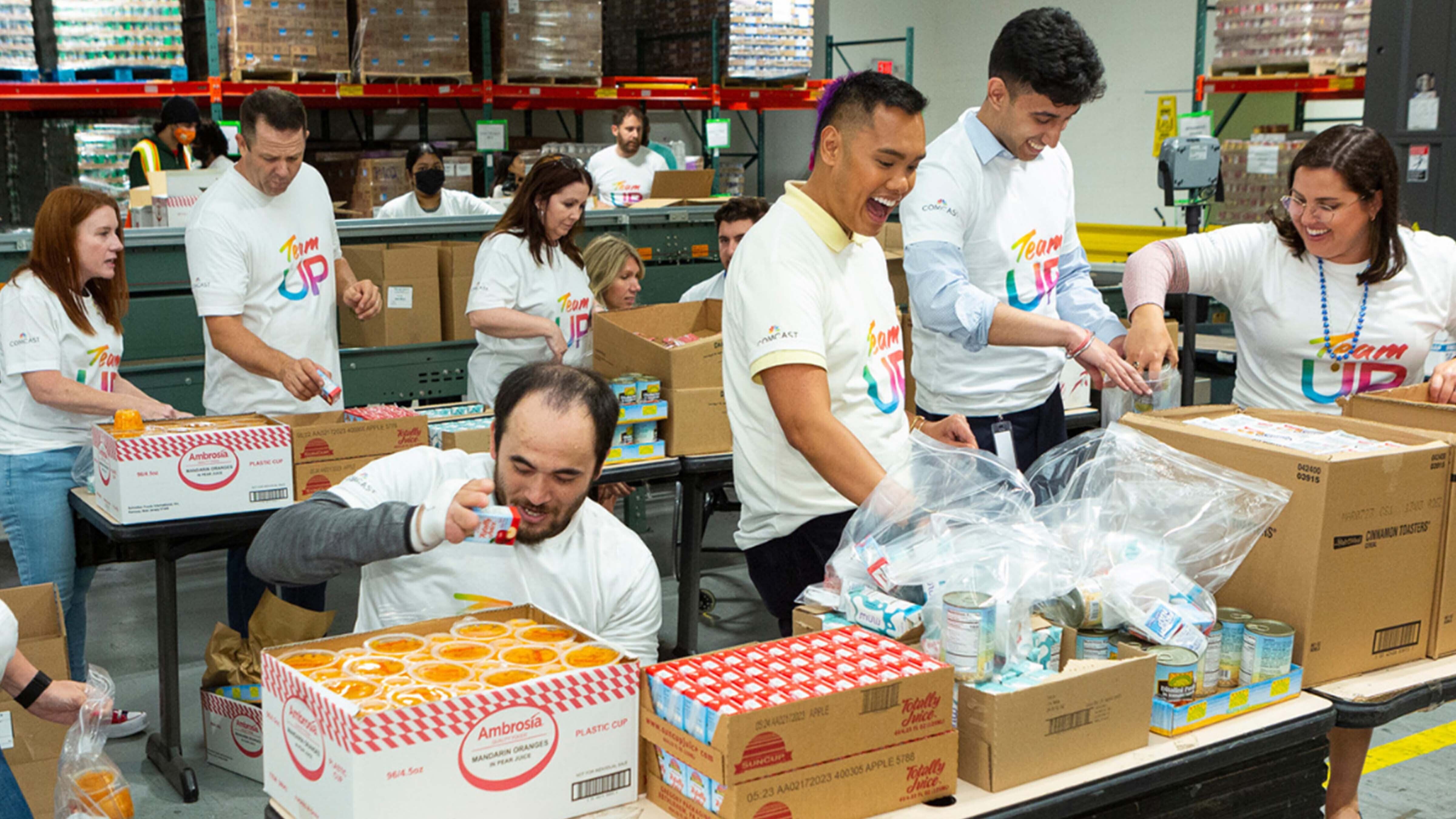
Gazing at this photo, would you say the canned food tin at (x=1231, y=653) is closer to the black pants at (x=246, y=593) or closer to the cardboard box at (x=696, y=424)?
the cardboard box at (x=696, y=424)

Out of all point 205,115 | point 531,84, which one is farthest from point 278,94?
point 531,84

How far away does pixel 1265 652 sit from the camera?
6.47 ft

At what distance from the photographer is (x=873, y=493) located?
2076 mm

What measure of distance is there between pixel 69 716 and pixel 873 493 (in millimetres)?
1564

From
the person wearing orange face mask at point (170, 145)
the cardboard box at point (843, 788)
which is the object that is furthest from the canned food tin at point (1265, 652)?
the person wearing orange face mask at point (170, 145)

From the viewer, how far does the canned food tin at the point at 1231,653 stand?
6.49 feet

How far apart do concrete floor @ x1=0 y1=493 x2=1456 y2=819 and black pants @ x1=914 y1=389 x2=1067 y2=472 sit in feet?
4.33

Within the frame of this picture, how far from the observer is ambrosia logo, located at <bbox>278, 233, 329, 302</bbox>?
3797 mm

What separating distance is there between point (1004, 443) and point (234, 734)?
234 cm

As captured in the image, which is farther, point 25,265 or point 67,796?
point 25,265

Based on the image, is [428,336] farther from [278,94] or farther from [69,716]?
[69,716]

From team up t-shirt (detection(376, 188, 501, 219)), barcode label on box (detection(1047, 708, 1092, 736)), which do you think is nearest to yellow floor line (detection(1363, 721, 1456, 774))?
barcode label on box (detection(1047, 708, 1092, 736))

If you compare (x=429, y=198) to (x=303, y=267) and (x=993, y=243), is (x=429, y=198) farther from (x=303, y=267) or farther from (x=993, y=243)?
(x=993, y=243)

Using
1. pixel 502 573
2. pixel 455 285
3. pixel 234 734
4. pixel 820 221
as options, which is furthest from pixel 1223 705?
pixel 455 285
